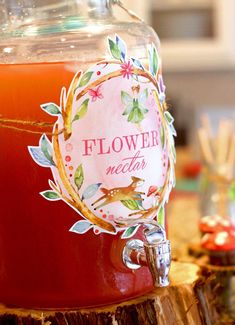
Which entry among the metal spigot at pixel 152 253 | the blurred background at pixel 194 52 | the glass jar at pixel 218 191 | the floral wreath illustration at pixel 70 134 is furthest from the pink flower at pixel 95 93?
the blurred background at pixel 194 52

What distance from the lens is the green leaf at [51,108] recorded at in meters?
0.62

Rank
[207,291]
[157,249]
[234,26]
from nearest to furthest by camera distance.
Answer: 1. [157,249]
2. [207,291]
3. [234,26]

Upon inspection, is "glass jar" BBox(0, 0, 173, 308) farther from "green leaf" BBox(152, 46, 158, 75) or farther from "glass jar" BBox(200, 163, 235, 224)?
"glass jar" BBox(200, 163, 235, 224)

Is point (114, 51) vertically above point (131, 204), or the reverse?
point (114, 51)

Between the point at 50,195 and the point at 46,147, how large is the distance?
0.04 meters

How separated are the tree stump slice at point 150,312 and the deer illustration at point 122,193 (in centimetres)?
9

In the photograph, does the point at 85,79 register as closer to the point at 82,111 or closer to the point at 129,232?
the point at 82,111

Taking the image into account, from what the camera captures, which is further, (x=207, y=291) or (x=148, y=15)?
(x=148, y=15)

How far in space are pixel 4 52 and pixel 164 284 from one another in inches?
9.6

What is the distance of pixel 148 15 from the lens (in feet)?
9.68

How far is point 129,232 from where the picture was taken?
648 mm

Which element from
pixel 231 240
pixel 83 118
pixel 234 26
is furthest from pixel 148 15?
pixel 83 118

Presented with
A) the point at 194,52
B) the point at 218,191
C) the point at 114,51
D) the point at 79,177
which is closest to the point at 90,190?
the point at 79,177

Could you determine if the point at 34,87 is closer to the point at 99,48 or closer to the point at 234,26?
the point at 99,48
